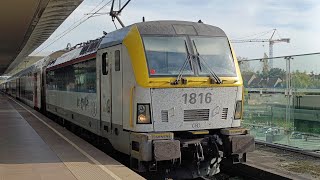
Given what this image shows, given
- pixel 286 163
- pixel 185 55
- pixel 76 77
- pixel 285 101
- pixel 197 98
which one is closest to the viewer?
pixel 197 98

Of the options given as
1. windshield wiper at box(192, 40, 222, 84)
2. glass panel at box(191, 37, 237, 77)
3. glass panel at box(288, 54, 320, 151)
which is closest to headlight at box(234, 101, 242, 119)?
glass panel at box(191, 37, 237, 77)

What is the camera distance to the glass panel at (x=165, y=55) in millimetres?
8285

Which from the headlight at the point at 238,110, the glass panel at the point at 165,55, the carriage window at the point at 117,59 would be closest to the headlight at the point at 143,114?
the glass panel at the point at 165,55

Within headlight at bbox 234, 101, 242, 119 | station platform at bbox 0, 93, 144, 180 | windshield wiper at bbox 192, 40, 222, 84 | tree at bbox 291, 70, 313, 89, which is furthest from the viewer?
tree at bbox 291, 70, 313, 89

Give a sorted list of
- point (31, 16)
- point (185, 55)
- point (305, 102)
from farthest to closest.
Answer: point (31, 16) < point (305, 102) < point (185, 55)

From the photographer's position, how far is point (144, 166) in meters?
8.16

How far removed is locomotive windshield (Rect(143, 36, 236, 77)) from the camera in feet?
27.4

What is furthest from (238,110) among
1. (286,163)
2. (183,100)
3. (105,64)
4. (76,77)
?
(76,77)

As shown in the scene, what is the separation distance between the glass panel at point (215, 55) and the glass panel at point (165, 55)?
326 mm

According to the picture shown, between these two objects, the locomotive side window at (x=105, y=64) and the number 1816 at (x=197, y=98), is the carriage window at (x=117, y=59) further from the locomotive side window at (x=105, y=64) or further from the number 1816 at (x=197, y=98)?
the number 1816 at (x=197, y=98)

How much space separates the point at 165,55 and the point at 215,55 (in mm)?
1112

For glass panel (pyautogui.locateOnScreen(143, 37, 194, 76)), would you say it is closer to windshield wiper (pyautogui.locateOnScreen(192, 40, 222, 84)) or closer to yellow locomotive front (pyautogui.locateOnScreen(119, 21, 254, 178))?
yellow locomotive front (pyautogui.locateOnScreen(119, 21, 254, 178))

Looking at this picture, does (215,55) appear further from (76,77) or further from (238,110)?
(76,77)

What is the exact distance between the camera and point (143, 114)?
807 cm
